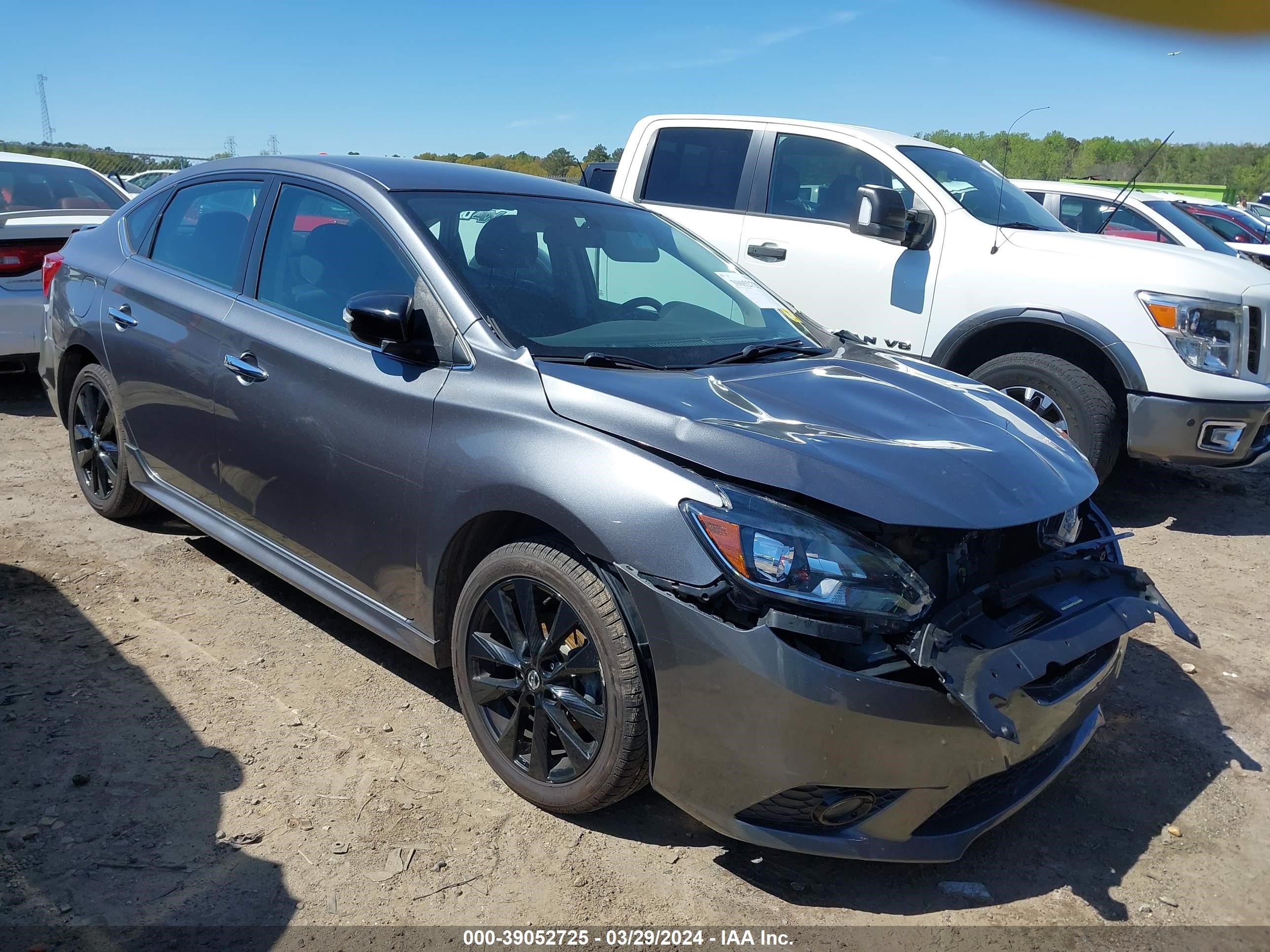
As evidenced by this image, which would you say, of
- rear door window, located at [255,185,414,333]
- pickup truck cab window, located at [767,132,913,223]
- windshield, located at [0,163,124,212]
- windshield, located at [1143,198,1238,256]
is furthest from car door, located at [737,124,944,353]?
windshield, located at [0,163,124,212]

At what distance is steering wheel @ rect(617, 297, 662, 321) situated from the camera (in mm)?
3395

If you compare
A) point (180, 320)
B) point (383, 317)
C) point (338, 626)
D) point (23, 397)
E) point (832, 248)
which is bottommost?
point (23, 397)

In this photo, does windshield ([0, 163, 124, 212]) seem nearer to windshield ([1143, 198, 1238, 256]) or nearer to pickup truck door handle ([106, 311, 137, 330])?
pickup truck door handle ([106, 311, 137, 330])

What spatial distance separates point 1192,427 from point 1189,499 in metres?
1.23

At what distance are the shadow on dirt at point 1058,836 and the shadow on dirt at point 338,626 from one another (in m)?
0.98

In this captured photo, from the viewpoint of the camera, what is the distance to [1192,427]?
17.4ft

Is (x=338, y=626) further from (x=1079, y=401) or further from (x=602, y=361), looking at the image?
(x=1079, y=401)

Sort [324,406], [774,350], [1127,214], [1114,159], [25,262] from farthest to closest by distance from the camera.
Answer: [1114,159] < [1127,214] < [25,262] < [774,350] < [324,406]

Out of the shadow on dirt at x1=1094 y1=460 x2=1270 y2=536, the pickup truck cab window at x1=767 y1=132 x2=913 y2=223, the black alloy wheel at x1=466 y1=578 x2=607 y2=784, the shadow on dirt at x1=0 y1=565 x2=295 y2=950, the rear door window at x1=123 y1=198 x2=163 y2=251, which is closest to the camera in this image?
the shadow on dirt at x1=0 y1=565 x2=295 y2=950

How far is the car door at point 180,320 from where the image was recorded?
381 centimetres

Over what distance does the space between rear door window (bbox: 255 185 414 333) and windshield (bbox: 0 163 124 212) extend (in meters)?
5.44

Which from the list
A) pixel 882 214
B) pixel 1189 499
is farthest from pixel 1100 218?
pixel 882 214

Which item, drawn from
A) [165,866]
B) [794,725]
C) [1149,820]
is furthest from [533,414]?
[1149,820]

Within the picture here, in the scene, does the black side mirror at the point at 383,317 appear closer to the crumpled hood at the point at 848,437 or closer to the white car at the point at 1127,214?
the crumpled hood at the point at 848,437
